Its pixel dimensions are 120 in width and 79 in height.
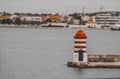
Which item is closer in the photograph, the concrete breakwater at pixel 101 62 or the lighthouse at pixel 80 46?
the lighthouse at pixel 80 46

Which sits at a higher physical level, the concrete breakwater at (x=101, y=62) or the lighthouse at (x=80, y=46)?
the lighthouse at (x=80, y=46)

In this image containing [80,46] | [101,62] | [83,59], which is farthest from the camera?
[101,62]

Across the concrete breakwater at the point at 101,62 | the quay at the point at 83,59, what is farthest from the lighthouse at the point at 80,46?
the concrete breakwater at the point at 101,62

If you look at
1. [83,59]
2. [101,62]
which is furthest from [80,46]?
[101,62]

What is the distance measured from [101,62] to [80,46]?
152 cm

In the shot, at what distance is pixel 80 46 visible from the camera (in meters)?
28.8

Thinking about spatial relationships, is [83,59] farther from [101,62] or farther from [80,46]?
[101,62]

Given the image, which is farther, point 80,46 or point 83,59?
point 83,59

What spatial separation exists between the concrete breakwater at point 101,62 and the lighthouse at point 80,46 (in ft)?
0.71

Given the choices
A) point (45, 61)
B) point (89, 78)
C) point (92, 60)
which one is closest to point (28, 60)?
point (45, 61)

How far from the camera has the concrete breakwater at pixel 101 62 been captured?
29.1 meters

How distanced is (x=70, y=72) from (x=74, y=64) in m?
0.52

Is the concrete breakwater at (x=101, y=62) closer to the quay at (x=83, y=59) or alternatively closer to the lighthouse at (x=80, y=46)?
the quay at (x=83, y=59)

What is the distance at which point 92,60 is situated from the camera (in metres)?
30.4
